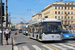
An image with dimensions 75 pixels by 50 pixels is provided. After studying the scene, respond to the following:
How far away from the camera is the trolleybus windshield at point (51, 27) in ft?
51.7

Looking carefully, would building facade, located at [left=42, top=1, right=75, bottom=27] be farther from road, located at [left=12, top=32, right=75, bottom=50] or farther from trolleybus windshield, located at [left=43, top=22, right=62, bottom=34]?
road, located at [left=12, top=32, right=75, bottom=50]

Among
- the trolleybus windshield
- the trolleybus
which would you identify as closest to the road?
the trolleybus

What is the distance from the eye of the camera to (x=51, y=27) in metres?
15.9

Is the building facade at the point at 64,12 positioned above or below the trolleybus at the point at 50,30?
above

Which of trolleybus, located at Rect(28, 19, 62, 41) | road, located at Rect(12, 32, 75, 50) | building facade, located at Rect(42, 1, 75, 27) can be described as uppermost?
building facade, located at Rect(42, 1, 75, 27)

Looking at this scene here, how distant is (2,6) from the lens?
12961 mm

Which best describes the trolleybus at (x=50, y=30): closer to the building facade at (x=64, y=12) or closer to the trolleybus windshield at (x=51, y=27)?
the trolleybus windshield at (x=51, y=27)

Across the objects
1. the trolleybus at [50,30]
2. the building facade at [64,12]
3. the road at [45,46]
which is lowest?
the road at [45,46]

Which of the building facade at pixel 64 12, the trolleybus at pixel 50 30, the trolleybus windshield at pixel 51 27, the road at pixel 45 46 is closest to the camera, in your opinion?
the road at pixel 45 46

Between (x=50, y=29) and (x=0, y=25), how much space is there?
5.50 metres

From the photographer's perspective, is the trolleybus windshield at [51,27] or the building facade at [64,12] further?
the building facade at [64,12]

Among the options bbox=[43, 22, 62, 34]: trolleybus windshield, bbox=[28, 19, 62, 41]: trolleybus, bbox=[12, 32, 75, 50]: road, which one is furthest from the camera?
bbox=[43, 22, 62, 34]: trolleybus windshield

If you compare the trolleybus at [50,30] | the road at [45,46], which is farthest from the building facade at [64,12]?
the road at [45,46]

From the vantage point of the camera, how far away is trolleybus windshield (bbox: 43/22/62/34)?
15750mm
